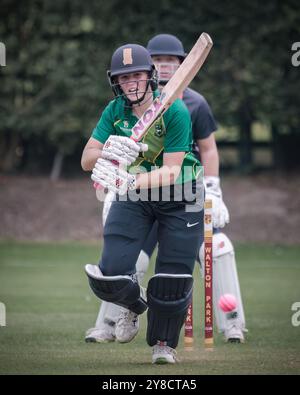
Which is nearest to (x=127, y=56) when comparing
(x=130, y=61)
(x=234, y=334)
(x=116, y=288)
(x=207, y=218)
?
(x=130, y=61)

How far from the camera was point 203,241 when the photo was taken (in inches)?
230

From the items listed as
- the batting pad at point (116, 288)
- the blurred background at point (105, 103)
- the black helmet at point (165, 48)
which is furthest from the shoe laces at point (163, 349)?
the blurred background at point (105, 103)

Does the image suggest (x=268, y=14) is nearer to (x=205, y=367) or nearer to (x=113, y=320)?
(x=113, y=320)

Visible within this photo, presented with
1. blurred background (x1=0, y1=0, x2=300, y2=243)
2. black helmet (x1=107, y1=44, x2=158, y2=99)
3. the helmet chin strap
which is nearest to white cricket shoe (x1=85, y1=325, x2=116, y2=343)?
the helmet chin strap

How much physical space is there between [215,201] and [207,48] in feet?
4.32

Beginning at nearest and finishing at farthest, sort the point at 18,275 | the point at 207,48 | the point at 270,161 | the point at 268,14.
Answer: the point at 207,48 → the point at 18,275 → the point at 268,14 → the point at 270,161

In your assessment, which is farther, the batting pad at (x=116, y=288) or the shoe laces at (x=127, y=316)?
the shoe laces at (x=127, y=316)

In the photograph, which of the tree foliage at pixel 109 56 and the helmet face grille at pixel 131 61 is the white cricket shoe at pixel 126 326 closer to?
the helmet face grille at pixel 131 61

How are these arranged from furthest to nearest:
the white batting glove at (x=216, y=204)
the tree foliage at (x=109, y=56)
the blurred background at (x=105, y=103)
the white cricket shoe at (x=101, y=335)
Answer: the tree foliage at (x=109, y=56)
the blurred background at (x=105, y=103)
the white batting glove at (x=216, y=204)
the white cricket shoe at (x=101, y=335)

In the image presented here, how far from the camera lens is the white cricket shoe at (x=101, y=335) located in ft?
19.0

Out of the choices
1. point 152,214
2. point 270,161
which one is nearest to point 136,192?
point 152,214

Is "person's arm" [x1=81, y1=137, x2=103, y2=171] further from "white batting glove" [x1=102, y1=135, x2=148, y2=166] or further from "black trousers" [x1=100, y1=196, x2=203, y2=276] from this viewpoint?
"black trousers" [x1=100, y1=196, x2=203, y2=276]

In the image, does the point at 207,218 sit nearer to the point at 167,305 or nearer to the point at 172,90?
the point at 167,305
